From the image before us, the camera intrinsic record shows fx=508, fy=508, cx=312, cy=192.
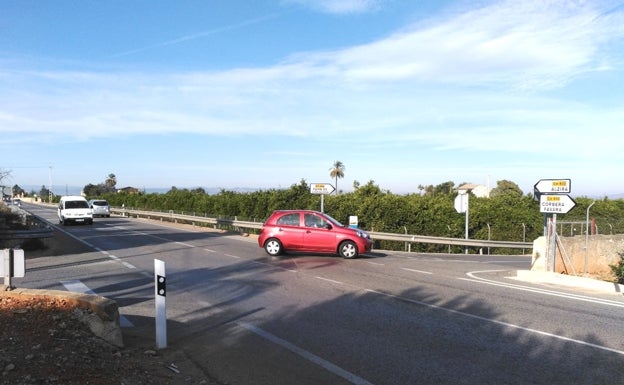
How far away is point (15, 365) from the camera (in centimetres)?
482

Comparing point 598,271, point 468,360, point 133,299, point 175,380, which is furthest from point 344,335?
point 598,271

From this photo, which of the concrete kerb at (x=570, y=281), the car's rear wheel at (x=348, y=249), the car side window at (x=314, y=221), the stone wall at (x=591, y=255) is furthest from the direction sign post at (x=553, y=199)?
the car side window at (x=314, y=221)

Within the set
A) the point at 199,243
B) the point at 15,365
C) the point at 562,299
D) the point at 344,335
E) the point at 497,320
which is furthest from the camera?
the point at 199,243

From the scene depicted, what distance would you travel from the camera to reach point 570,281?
13.0m

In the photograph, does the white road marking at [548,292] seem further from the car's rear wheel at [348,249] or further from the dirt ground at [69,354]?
the dirt ground at [69,354]

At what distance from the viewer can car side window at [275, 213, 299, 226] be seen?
17.7 m

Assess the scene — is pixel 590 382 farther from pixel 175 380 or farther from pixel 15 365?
pixel 15 365

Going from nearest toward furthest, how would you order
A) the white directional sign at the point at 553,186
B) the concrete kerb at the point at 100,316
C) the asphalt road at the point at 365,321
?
the asphalt road at the point at 365,321
the concrete kerb at the point at 100,316
the white directional sign at the point at 553,186

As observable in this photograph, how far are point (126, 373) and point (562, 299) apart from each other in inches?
349

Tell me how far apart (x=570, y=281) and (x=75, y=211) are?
30.9m

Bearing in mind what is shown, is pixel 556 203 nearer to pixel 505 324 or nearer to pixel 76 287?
pixel 505 324

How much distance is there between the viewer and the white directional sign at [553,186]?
14406mm

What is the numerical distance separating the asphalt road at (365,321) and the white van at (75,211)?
20415 millimetres

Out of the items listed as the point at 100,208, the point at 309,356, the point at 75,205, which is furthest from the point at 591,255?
the point at 100,208
